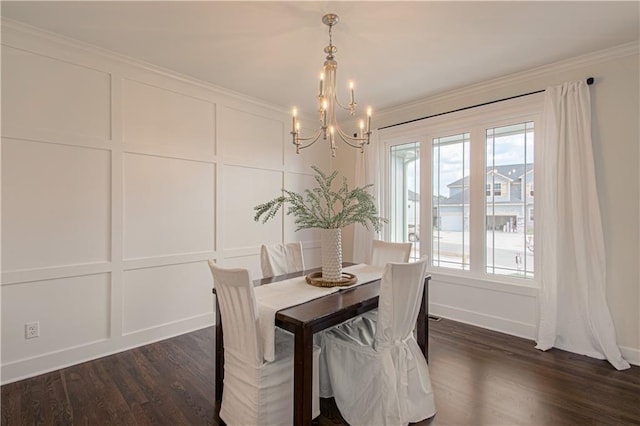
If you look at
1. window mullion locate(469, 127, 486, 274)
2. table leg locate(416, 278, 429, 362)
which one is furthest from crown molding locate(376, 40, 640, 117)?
table leg locate(416, 278, 429, 362)

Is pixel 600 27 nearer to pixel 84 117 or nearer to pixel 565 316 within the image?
pixel 565 316

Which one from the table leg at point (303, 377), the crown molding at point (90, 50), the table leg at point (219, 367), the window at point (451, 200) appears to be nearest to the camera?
the table leg at point (303, 377)

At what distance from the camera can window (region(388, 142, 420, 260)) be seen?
4.12m

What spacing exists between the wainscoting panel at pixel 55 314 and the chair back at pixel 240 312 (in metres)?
1.64

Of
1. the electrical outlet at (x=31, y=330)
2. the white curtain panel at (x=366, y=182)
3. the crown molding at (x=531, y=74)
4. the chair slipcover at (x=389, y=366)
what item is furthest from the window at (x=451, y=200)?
the electrical outlet at (x=31, y=330)

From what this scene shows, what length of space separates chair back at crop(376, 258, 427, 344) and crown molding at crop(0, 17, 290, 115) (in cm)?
287

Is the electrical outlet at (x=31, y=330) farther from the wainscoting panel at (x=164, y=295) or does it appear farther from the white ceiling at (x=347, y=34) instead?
the white ceiling at (x=347, y=34)

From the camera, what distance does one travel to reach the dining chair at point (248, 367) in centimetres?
168

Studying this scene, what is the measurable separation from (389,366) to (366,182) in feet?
9.52

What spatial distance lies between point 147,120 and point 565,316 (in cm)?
435

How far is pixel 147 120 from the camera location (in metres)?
3.07

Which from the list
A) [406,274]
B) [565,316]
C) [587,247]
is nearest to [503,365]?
[565,316]

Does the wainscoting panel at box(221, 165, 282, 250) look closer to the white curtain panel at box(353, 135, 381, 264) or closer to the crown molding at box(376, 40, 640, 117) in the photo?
the white curtain panel at box(353, 135, 381, 264)

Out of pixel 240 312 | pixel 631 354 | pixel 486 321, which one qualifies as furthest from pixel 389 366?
pixel 631 354
